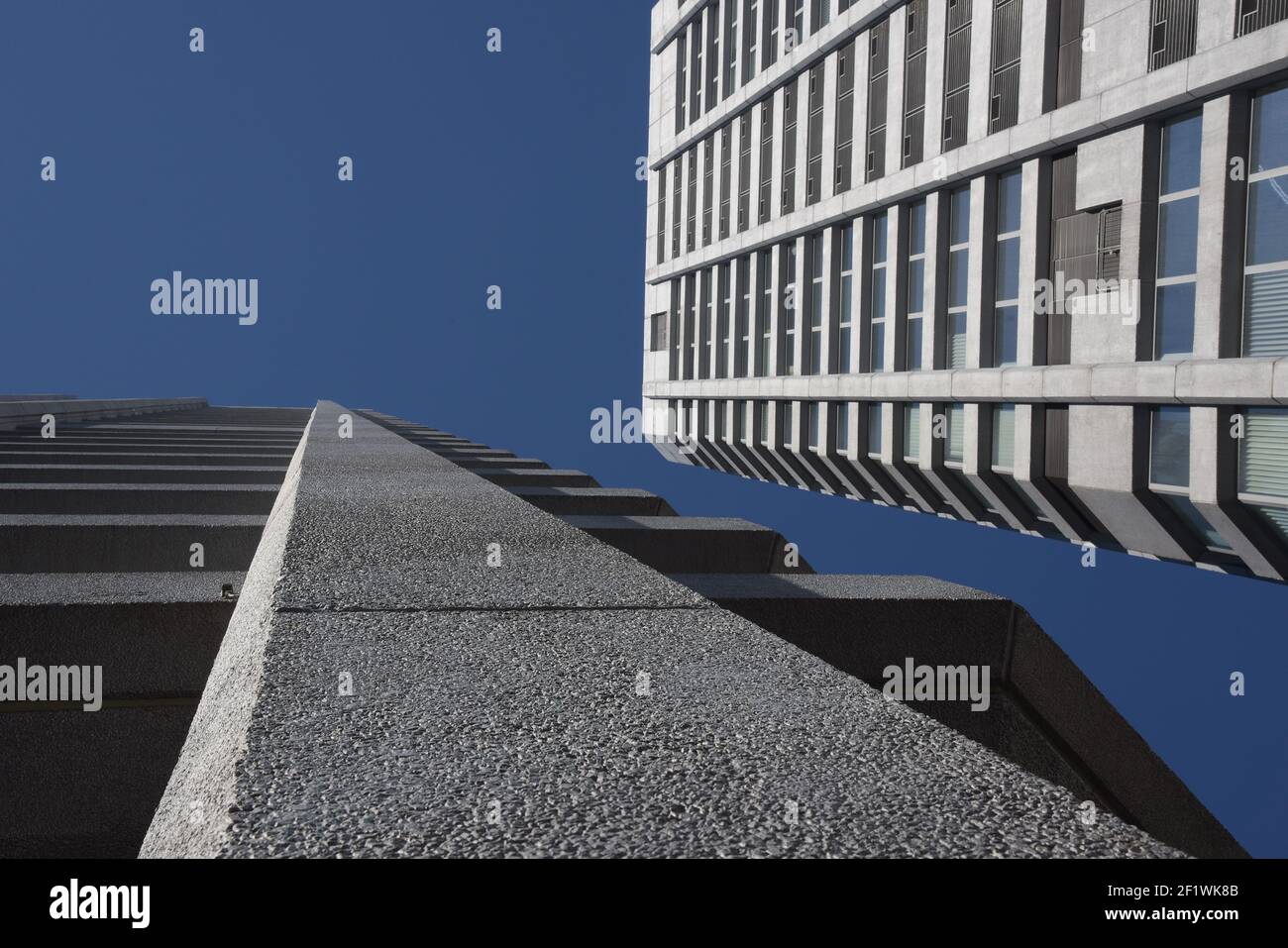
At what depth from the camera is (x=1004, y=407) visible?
2847 cm

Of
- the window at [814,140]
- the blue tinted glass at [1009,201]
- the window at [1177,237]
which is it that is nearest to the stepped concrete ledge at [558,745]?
the window at [1177,237]

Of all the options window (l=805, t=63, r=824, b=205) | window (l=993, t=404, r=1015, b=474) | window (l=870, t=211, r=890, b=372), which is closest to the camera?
window (l=993, t=404, r=1015, b=474)

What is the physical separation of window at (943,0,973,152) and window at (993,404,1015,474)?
284 inches

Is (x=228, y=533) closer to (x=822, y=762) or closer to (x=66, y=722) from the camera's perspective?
(x=66, y=722)

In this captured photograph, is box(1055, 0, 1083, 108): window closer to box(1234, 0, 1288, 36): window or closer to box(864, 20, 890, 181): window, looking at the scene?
box(1234, 0, 1288, 36): window

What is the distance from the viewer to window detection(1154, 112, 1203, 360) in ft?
70.9

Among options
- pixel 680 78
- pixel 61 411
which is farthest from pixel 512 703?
pixel 680 78

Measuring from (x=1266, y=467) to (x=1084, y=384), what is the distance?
15.5 feet

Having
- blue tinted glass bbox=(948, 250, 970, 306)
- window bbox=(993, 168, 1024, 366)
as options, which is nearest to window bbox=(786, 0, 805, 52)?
blue tinted glass bbox=(948, 250, 970, 306)

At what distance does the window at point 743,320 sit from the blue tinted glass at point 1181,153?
971 inches

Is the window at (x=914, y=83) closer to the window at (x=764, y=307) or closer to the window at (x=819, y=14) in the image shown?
the window at (x=819, y=14)
